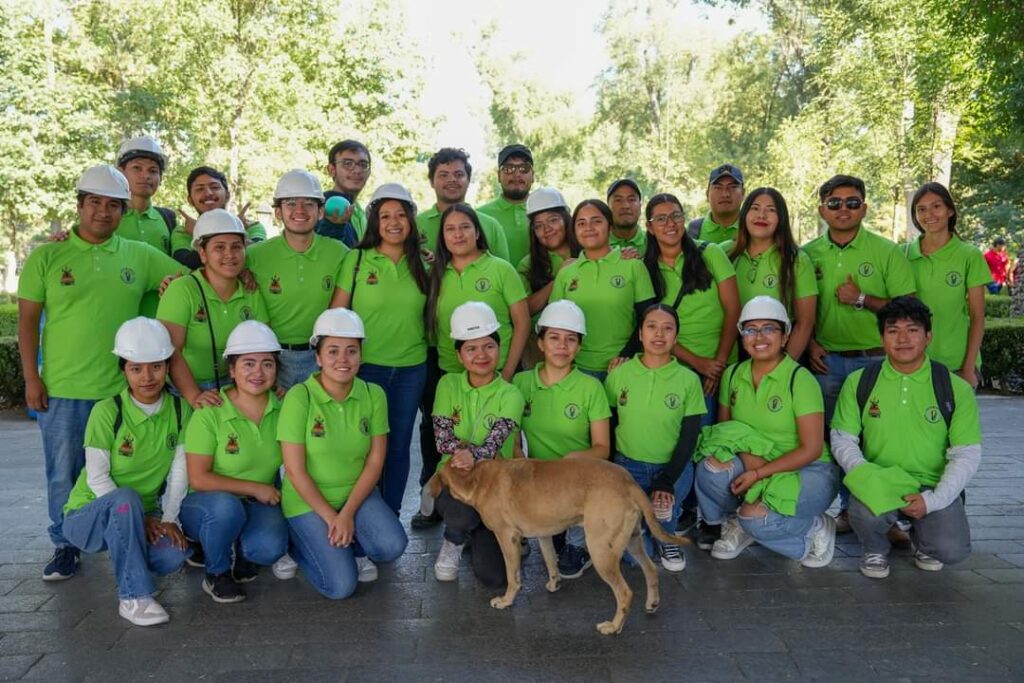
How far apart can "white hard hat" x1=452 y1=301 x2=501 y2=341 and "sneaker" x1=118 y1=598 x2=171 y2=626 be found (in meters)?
2.32

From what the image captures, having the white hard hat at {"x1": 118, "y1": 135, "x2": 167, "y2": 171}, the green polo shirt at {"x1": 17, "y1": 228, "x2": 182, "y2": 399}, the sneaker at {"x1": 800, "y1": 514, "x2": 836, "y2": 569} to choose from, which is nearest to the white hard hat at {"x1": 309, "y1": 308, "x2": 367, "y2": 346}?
the green polo shirt at {"x1": 17, "y1": 228, "x2": 182, "y2": 399}

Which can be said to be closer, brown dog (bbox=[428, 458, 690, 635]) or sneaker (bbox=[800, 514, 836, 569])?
brown dog (bbox=[428, 458, 690, 635])

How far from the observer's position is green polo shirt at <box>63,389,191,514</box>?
4684mm

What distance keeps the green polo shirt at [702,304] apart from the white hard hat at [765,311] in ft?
1.19

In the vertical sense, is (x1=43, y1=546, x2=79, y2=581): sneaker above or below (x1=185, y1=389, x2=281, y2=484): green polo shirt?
below

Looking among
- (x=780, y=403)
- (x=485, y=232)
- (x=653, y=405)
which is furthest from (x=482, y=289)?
(x=780, y=403)

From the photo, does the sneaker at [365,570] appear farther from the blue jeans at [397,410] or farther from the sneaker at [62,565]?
the sneaker at [62,565]

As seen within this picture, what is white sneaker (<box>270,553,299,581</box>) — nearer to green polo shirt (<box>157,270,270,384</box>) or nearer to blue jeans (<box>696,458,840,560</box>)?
green polo shirt (<box>157,270,270,384</box>)

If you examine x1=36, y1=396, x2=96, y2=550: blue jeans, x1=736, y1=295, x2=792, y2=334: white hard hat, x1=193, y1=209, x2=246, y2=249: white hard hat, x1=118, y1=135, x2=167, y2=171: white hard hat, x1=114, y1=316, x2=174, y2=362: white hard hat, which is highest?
x1=118, y1=135, x2=167, y2=171: white hard hat

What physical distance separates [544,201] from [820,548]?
10.4 feet

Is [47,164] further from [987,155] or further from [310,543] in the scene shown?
[987,155]

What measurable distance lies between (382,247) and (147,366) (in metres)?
1.75

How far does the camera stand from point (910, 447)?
16.8 feet

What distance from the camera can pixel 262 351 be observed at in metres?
4.80
